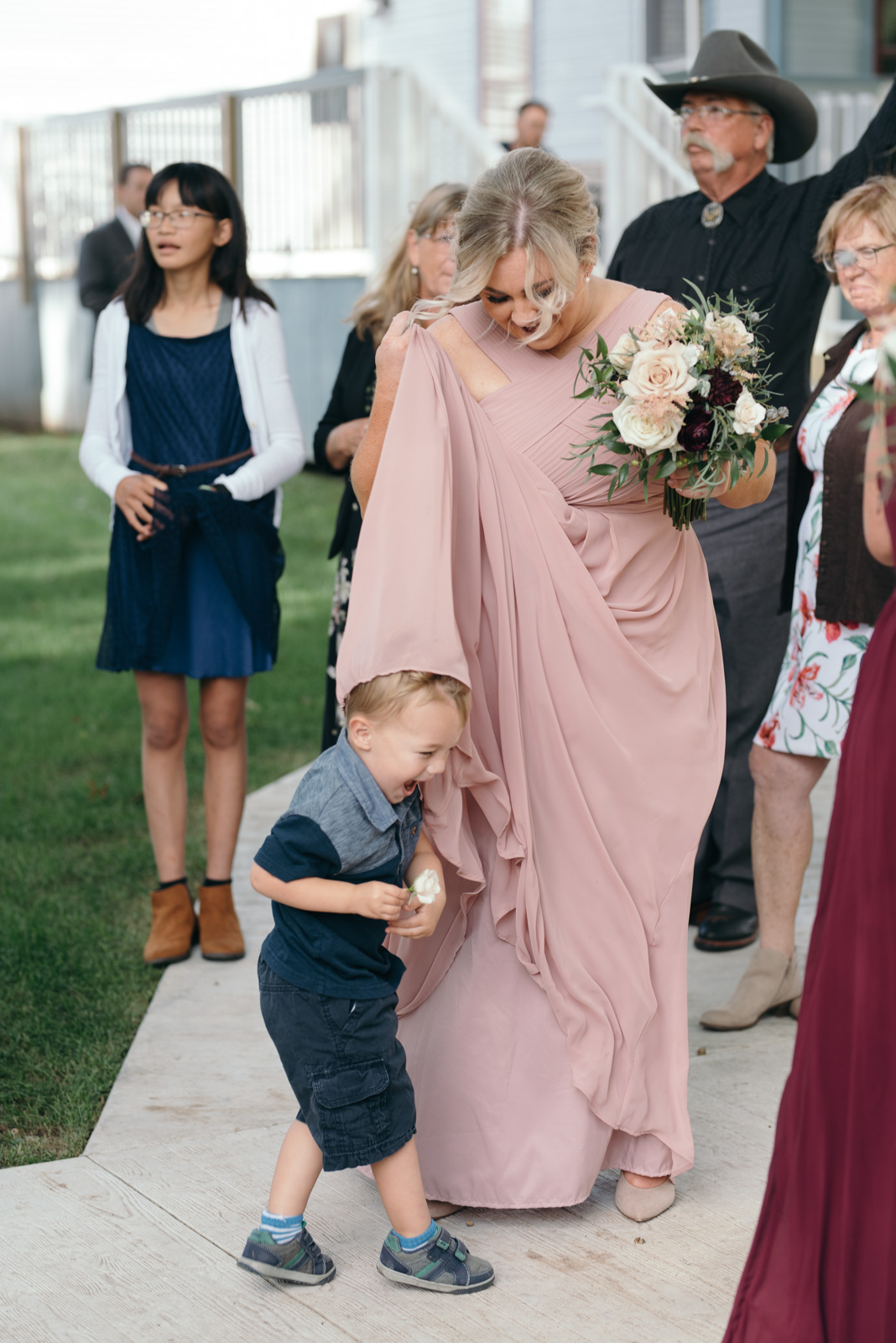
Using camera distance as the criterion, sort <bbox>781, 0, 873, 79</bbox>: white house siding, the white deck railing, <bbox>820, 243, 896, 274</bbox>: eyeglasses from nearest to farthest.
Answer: <bbox>820, 243, 896, 274</bbox>: eyeglasses → <bbox>781, 0, 873, 79</bbox>: white house siding → the white deck railing

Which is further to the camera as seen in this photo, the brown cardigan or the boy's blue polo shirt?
the brown cardigan

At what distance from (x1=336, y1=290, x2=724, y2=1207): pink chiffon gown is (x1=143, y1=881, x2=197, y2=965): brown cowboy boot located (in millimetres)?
1701

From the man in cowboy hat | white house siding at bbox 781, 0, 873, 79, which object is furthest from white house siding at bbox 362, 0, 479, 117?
the man in cowboy hat

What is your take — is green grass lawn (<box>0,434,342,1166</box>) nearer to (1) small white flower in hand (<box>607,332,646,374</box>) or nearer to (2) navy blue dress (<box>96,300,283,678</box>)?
(2) navy blue dress (<box>96,300,283,678</box>)

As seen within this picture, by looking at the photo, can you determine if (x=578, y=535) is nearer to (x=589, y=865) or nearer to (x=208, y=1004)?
(x=589, y=865)

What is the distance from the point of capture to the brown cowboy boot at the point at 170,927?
5023 mm

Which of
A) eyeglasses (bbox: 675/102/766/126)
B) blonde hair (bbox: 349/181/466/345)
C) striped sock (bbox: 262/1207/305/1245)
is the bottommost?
striped sock (bbox: 262/1207/305/1245)

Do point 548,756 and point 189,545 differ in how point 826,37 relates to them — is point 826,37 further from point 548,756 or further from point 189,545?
point 548,756

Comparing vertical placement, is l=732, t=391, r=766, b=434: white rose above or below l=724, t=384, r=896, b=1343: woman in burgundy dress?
above

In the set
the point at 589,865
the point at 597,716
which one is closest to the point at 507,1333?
the point at 589,865

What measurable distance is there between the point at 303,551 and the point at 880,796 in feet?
34.7

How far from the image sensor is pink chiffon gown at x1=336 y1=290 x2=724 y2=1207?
10.8ft

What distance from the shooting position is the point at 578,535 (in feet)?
11.0

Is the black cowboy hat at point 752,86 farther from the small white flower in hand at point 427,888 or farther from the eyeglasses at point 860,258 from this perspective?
the small white flower in hand at point 427,888
